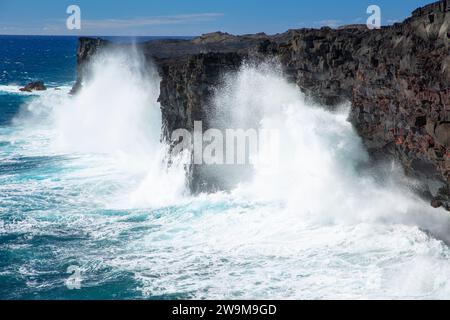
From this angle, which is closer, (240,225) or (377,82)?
(377,82)

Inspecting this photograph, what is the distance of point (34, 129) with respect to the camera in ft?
147

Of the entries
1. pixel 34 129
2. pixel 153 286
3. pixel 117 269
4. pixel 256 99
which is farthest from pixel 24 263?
pixel 34 129

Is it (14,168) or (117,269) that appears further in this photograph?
(14,168)

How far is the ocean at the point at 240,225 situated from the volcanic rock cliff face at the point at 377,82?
2.52ft

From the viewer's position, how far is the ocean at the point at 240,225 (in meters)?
15.6

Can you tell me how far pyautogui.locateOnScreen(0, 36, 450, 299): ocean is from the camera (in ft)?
51.1

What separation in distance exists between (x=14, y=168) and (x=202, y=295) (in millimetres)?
19556

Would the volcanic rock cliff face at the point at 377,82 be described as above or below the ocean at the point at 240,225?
above

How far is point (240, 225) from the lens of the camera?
20.3 metres

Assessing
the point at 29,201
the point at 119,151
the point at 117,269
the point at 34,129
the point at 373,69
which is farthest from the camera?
the point at 34,129

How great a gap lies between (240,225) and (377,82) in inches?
272

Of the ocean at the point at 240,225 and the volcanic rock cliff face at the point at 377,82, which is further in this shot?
the volcanic rock cliff face at the point at 377,82

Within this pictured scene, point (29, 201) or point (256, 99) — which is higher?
point (256, 99)

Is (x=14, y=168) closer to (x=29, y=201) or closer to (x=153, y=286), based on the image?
(x=29, y=201)
